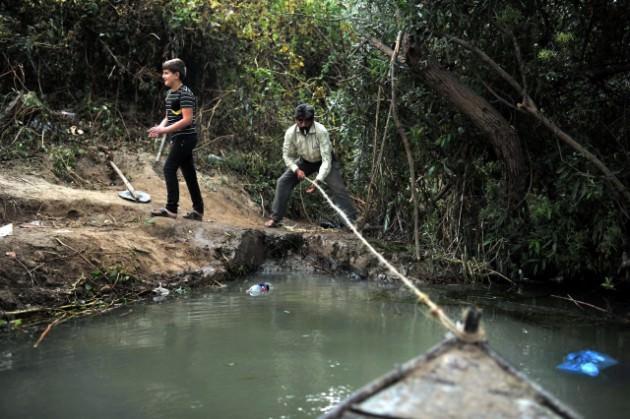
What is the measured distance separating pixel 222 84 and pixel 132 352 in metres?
5.72

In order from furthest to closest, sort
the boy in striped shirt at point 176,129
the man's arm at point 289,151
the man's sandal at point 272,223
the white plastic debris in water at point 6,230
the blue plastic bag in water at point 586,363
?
the man's sandal at point 272,223
the man's arm at point 289,151
the boy in striped shirt at point 176,129
the white plastic debris in water at point 6,230
the blue plastic bag in water at point 586,363

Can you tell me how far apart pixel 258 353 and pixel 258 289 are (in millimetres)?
1636

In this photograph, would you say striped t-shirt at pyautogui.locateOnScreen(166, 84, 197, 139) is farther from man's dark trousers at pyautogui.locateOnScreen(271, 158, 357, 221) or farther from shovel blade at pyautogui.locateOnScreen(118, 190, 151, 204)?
man's dark trousers at pyautogui.locateOnScreen(271, 158, 357, 221)

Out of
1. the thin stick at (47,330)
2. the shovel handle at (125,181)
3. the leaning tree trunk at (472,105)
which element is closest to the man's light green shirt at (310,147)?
the leaning tree trunk at (472,105)

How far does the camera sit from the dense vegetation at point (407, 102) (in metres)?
5.59

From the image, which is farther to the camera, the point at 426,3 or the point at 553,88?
the point at 553,88

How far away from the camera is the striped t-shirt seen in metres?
5.82

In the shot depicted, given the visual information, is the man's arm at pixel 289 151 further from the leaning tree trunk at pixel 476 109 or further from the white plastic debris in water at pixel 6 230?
the white plastic debris in water at pixel 6 230

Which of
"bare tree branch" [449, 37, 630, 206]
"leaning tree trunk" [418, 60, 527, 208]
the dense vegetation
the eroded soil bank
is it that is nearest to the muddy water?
the eroded soil bank

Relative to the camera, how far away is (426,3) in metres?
5.34

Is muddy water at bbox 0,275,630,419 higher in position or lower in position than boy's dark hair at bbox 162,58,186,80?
lower

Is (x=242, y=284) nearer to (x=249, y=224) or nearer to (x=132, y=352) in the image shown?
(x=249, y=224)

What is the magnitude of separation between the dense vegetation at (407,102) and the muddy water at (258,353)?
2.99 ft

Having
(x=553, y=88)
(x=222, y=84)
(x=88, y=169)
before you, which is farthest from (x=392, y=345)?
(x=222, y=84)
